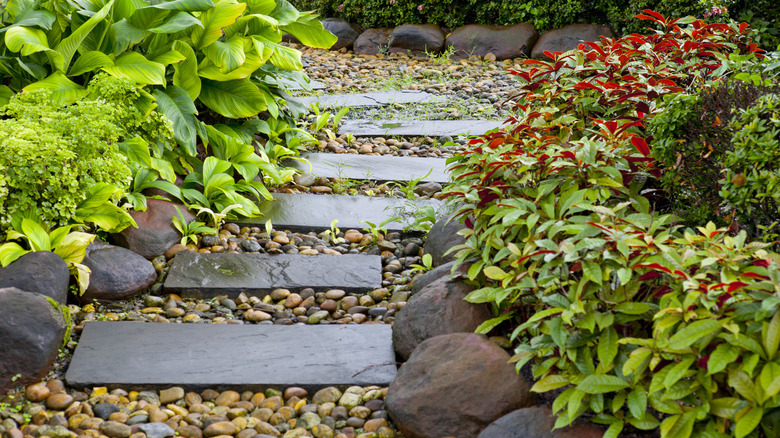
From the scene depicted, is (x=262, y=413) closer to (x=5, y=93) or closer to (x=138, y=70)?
(x=138, y=70)

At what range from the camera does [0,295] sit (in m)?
2.06

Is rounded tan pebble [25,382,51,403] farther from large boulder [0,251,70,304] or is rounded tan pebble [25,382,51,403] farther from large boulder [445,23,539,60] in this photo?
large boulder [445,23,539,60]

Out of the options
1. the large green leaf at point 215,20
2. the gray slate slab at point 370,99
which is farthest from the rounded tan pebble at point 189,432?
the gray slate slab at point 370,99

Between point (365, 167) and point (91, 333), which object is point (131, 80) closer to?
point (91, 333)

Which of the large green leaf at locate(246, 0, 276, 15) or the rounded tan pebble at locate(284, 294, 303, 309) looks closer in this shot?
the rounded tan pebble at locate(284, 294, 303, 309)

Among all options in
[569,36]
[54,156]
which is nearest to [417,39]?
[569,36]

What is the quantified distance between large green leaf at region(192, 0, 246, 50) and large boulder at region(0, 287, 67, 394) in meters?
1.81

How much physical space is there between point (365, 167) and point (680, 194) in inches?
90.3

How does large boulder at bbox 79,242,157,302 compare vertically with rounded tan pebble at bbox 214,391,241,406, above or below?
below

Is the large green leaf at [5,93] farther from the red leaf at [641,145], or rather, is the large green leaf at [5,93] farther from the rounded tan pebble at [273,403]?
the red leaf at [641,145]

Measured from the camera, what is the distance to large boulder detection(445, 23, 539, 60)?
284 inches

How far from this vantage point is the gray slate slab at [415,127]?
4.72m

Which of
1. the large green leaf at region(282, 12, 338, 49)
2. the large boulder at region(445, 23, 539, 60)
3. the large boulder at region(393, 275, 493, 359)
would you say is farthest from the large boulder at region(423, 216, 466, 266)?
the large boulder at region(445, 23, 539, 60)

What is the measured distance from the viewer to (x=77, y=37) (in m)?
3.04
